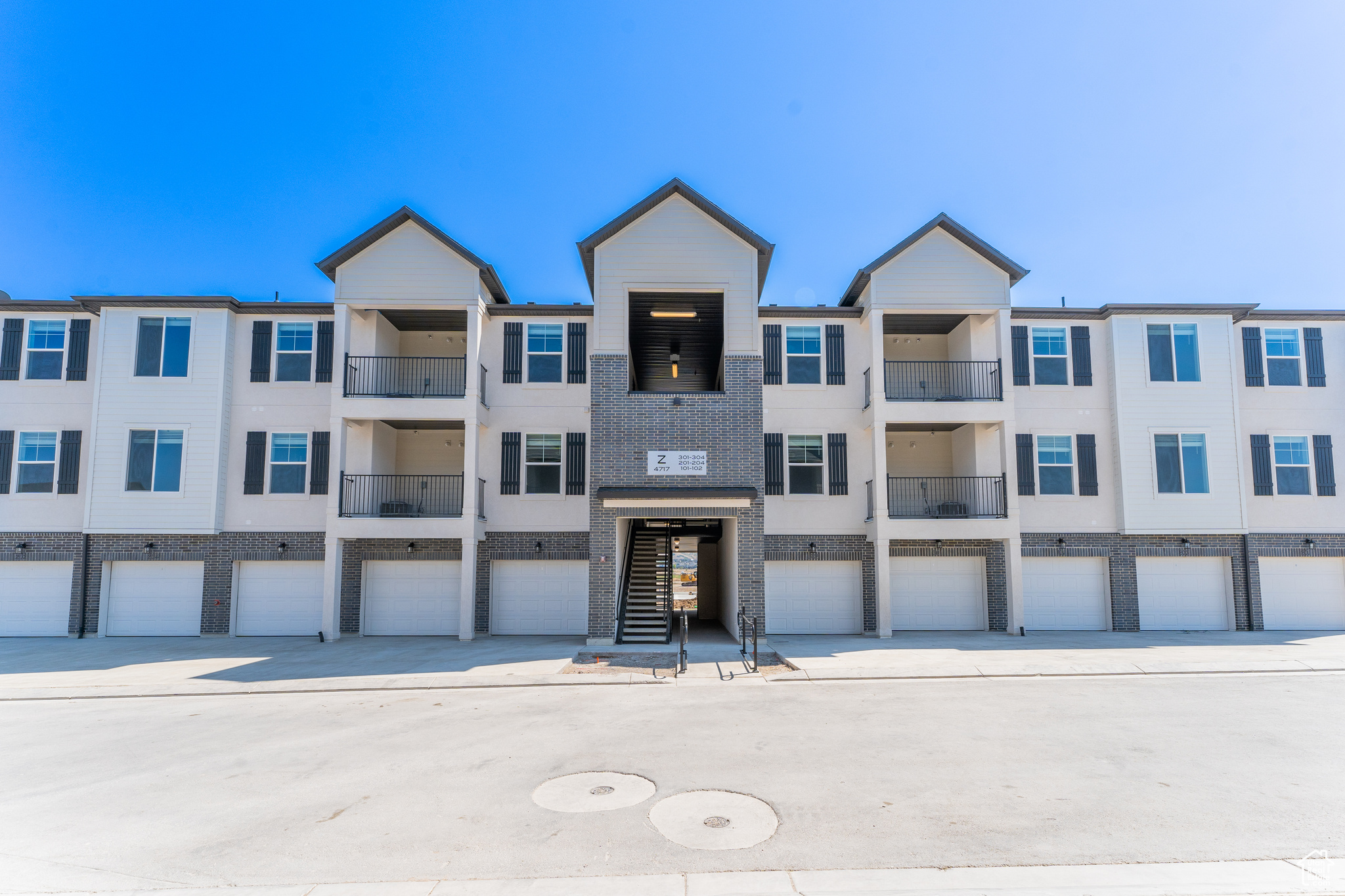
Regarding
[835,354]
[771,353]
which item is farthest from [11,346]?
[835,354]

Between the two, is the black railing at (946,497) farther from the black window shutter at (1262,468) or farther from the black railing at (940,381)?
the black window shutter at (1262,468)

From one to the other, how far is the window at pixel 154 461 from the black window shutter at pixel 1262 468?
28.5 meters

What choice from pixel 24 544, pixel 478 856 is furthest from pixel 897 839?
pixel 24 544

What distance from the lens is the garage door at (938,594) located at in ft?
61.9

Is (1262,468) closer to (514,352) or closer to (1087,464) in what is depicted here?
(1087,464)

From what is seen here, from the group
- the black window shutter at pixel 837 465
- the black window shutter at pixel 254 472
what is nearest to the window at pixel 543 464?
the black window shutter at pixel 254 472

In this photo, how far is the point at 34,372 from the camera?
755 inches

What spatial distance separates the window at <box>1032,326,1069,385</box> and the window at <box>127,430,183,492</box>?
2280 cm

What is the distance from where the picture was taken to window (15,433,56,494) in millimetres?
18828

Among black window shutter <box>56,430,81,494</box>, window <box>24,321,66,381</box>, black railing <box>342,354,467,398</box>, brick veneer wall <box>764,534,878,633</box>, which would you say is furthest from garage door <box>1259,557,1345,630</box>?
window <box>24,321,66,381</box>

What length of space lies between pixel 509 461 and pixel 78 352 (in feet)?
39.4

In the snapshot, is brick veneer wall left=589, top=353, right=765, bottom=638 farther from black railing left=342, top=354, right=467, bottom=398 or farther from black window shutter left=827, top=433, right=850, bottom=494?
black railing left=342, top=354, right=467, bottom=398

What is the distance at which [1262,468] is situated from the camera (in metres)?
19.4

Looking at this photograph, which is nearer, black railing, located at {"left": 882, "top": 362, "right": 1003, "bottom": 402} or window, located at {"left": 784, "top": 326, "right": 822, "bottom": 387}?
black railing, located at {"left": 882, "top": 362, "right": 1003, "bottom": 402}
